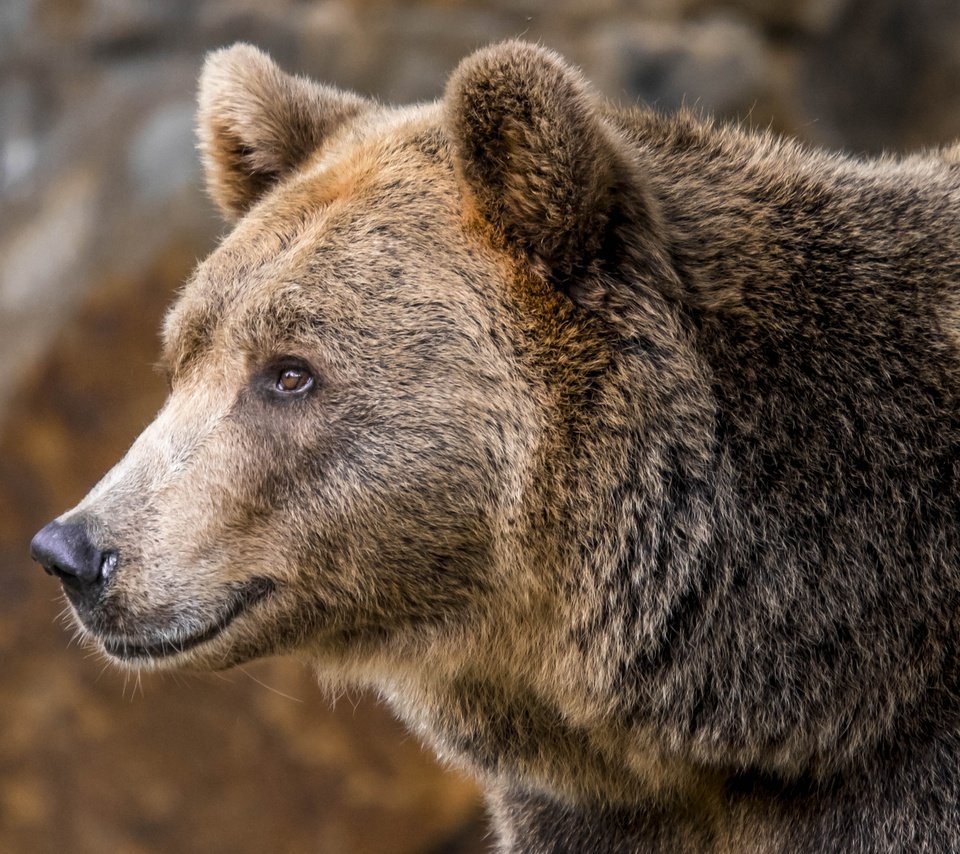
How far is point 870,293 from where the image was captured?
3.62m

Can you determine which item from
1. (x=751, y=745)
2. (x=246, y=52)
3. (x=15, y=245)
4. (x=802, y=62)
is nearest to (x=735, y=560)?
(x=751, y=745)

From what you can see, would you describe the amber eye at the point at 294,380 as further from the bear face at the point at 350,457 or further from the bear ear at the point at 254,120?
the bear ear at the point at 254,120

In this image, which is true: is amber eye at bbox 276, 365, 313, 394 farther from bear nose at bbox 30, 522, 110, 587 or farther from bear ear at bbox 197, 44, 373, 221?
bear ear at bbox 197, 44, 373, 221

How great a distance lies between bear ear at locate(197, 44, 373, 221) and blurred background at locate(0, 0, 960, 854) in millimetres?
3230

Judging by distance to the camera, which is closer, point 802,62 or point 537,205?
point 537,205

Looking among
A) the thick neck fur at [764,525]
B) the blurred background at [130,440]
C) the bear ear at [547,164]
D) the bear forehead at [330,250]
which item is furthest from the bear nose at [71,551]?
the blurred background at [130,440]

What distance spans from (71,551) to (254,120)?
164 cm

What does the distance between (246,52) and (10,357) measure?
156 inches

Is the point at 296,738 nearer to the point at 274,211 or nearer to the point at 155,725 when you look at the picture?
the point at 155,725

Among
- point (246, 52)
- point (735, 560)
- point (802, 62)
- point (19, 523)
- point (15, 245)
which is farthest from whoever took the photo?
point (802, 62)

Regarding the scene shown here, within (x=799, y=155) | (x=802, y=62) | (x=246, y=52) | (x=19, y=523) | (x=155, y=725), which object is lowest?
(x=155, y=725)

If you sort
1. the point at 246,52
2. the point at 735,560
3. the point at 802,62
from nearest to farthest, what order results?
the point at 735,560 → the point at 246,52 → the point at 802,62

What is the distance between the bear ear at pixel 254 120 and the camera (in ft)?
14.5

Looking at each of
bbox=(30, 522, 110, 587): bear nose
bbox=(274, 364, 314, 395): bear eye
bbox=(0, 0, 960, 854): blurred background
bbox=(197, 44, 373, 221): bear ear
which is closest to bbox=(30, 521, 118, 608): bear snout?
bbox=(30, 522, 110, 587): bear nose
